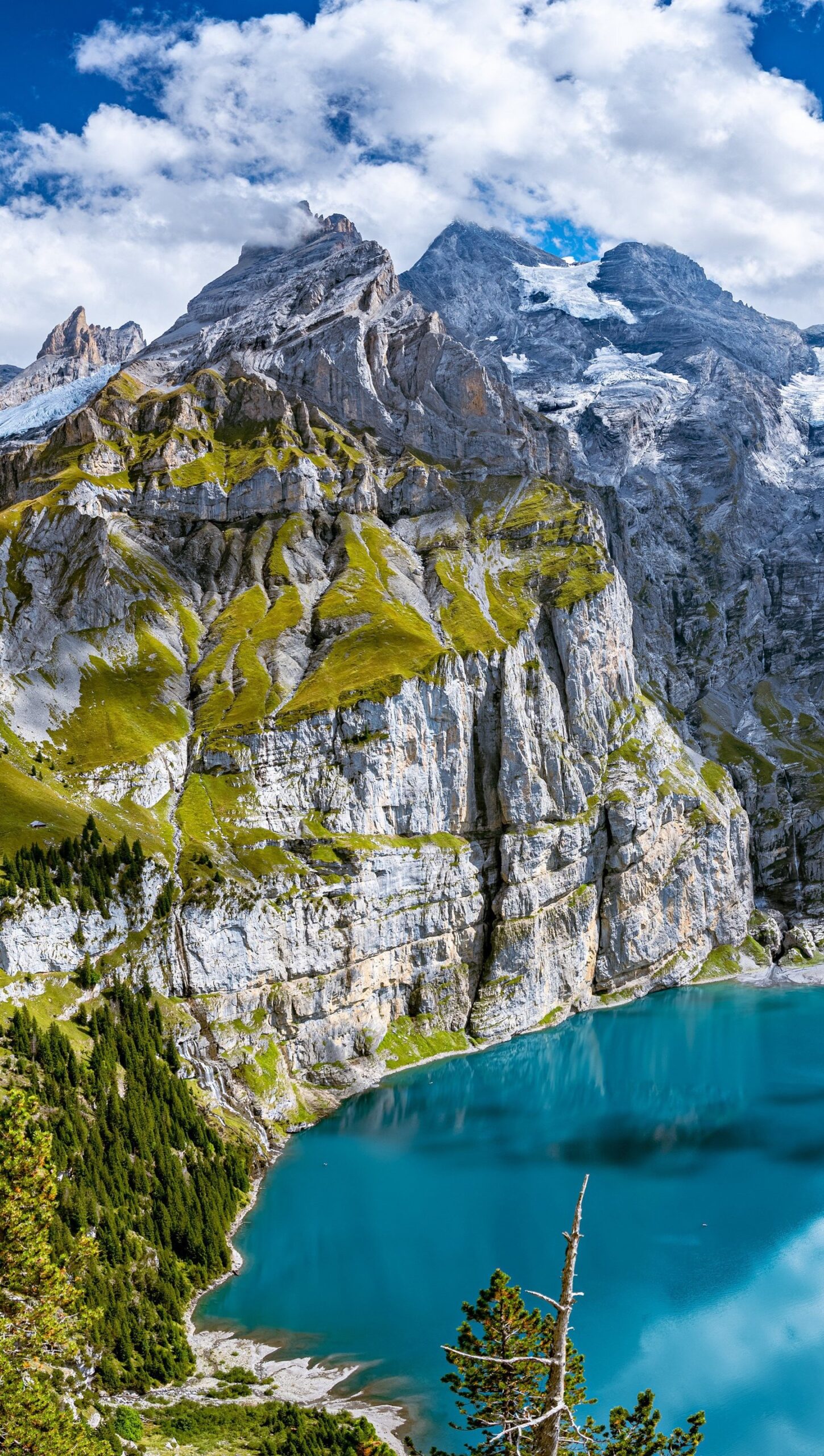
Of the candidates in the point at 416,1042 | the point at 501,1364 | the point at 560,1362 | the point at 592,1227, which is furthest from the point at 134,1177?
the point at 560,1362

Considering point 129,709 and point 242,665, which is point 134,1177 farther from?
point 242,665

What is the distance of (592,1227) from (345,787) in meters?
71.8

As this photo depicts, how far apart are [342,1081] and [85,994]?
3712cm

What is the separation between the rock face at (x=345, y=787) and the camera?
11469 centimetres

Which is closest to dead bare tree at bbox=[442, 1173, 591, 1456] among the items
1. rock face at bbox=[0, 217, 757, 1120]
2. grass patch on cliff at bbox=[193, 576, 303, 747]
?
rock face at bbox=[0, 217, 757, 1120]

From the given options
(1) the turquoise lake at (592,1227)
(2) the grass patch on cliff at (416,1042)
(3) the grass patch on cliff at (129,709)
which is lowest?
(1) the turquoise lake at (592,1227)

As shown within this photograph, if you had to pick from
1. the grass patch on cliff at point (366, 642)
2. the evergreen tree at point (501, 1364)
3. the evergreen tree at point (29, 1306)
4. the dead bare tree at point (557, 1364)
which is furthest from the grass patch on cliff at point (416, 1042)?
the dead bare tree at point (557, 1364)

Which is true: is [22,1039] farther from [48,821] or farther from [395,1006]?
[395,1006]

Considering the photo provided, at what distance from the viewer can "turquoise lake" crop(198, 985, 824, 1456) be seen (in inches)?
2434

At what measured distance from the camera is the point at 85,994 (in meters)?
93.4

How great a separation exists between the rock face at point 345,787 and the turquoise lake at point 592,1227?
595 inches

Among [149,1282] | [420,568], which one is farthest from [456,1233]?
[420,568]

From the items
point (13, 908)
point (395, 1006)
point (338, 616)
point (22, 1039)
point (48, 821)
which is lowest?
point (395, 1006)

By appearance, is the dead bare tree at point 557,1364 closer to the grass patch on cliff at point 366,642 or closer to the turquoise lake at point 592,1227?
the turquoise lake at point 592,1227
